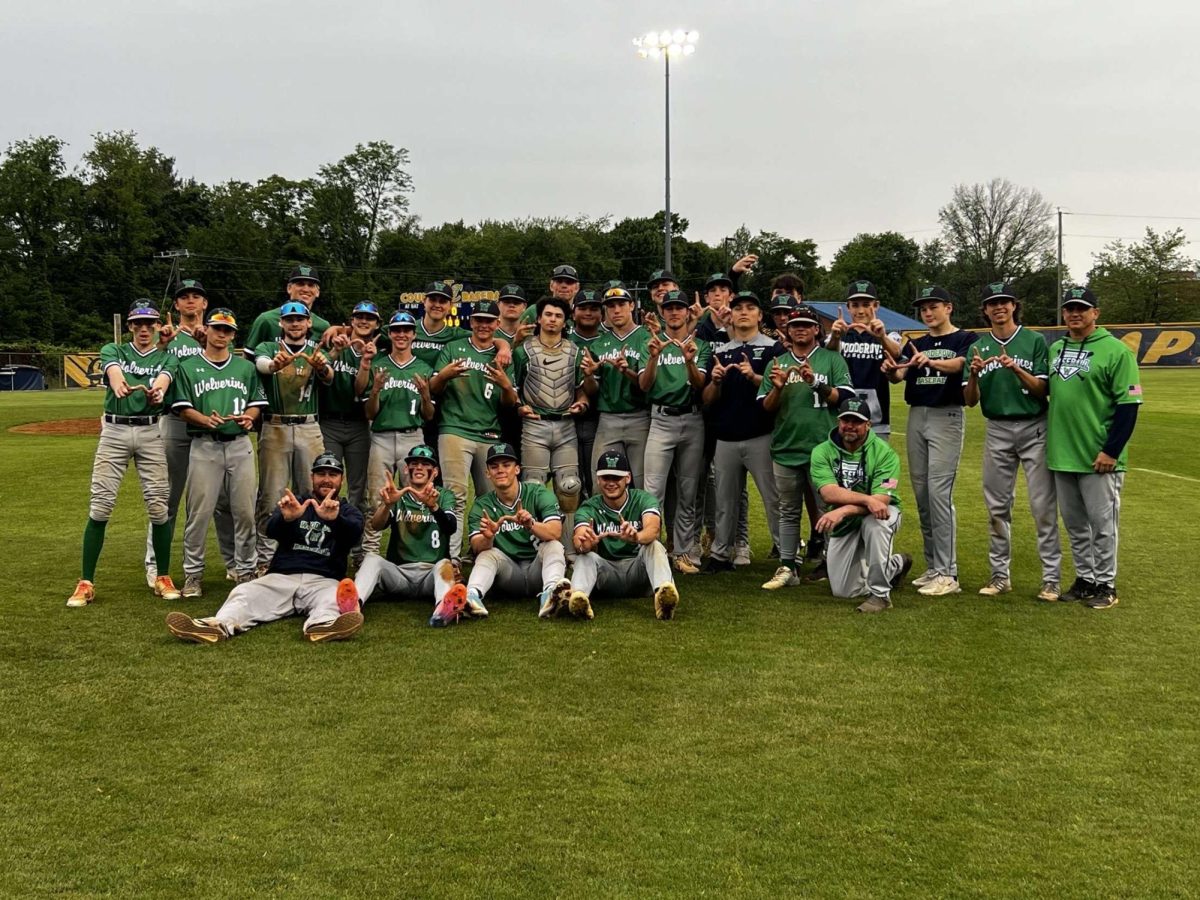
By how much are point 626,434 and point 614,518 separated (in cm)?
119

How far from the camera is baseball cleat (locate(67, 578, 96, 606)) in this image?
648 cm

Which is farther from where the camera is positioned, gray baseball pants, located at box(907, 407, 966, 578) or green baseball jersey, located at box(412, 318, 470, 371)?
green baseball jersey, located at box(412, 318, 470, 371)

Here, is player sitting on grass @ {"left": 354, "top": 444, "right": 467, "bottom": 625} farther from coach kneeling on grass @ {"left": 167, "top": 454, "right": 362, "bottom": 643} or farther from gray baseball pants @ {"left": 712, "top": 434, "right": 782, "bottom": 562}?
gray baseball pants @ {"left": 712, "top": 434, "right": 782, "bottom": 562}

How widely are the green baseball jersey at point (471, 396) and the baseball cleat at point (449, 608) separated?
1.69 meters

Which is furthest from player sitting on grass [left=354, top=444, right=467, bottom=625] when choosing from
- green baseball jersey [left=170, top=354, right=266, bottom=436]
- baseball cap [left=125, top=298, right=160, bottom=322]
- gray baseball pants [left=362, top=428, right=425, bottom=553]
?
baseball cap [left=125, top=298, right=160, bottom=322]

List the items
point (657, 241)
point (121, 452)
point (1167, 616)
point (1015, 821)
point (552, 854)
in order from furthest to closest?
1. point (657, 241)
2. point (121, 452)
3. point (1167, 616)
4. point (1015, 821)
5. point (552, 854)

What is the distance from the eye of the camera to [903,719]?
4398 millimetres

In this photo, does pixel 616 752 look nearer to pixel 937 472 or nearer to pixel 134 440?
pixel 937 472

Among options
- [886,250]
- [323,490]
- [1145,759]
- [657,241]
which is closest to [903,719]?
[1145,759]

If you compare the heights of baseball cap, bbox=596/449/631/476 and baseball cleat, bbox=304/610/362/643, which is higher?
baseball cap, bbox=596/449/631/476

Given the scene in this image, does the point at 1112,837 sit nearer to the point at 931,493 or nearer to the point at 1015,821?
the point at 1015,821

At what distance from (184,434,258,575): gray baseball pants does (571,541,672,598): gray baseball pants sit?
2.52 meters

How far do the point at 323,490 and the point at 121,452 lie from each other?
5.44ft

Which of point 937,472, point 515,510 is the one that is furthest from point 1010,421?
point 515,510
